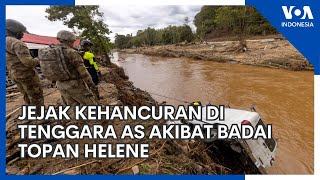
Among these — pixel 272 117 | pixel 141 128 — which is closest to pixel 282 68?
pixel 272 117

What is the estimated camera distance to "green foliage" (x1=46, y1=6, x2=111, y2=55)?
12834mm

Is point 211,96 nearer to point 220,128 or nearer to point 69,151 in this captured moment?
point 220,128

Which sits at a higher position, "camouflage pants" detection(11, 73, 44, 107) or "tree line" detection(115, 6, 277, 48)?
"tree line" detection(115, 6, 277, 48)

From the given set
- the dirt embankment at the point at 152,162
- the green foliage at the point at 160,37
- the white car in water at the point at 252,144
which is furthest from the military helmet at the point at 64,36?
the green foliage at the point at 160,37

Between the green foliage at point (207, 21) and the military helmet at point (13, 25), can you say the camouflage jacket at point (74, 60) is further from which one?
the green foliage at point (207, 21)

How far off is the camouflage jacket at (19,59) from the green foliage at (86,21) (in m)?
9.83

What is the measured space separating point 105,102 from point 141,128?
2497mm

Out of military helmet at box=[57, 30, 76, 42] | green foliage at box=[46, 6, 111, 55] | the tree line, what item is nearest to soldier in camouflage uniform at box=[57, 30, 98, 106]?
military helmet at box=[57, 30, 76, 42]

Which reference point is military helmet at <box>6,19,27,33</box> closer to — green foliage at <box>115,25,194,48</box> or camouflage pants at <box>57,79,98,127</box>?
camouflage pants at <box>57,79,98,127</box>

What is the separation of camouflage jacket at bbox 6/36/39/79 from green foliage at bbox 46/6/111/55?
9.83 meters

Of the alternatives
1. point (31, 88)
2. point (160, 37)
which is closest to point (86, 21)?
point (31, 88)

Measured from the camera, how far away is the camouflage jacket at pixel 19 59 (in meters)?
3.45

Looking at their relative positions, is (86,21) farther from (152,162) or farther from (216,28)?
(216,28)

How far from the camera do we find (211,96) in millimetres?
9523
